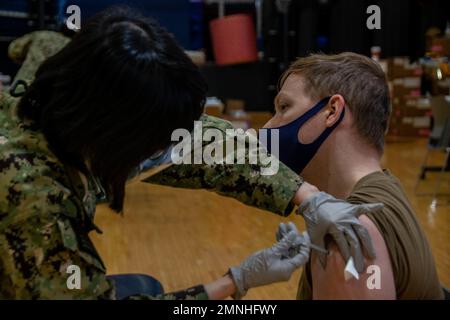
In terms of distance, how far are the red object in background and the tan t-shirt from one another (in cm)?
956

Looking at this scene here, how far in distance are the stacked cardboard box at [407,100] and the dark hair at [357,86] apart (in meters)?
9.56

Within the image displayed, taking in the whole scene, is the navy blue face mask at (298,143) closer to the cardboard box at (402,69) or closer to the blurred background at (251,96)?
the blurred background at (251,96)

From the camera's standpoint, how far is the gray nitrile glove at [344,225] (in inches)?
43.9

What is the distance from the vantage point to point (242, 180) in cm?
131

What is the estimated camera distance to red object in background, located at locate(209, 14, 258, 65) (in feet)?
35.6

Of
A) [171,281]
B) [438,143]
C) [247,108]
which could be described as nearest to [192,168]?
[171,281]

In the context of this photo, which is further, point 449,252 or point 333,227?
point 449,252

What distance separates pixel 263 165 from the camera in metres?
1.30

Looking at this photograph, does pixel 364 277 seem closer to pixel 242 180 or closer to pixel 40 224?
pixel 242 180

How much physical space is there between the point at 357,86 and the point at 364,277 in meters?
0.45
